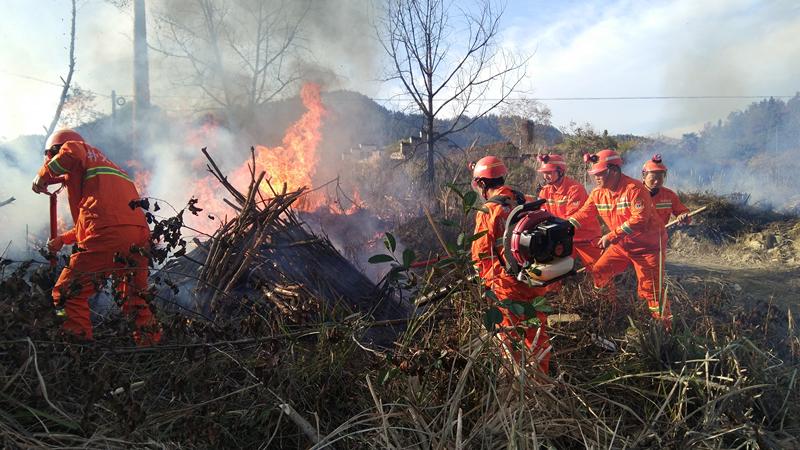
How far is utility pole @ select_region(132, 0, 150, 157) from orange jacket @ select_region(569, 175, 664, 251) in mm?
12144

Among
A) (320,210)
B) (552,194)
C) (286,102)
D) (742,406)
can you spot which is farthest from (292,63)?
(742,406)

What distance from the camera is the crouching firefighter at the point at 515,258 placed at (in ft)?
8.43

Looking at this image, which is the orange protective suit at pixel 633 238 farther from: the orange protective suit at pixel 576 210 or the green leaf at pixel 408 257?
the green leaf at pixel 408 257

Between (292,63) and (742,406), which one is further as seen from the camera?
(292,63)

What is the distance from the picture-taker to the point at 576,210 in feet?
21.4

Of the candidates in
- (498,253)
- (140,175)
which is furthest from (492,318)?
(140,175)

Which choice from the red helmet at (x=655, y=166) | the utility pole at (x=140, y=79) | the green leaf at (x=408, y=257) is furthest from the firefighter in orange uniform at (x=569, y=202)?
the utility pole at (x=140, y=79)

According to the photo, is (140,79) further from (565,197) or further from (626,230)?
(626,230)

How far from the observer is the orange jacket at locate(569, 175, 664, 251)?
5.16 metres

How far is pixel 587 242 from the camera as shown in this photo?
6051 mm

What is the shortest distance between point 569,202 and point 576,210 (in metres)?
0.15

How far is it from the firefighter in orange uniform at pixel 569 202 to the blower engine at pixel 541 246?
3434 millimetres

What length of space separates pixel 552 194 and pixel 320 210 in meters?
4.16

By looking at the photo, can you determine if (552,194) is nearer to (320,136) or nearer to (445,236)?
(445,236)
